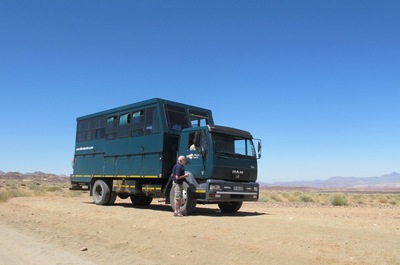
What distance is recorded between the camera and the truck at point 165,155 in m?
13.4

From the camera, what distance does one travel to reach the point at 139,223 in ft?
38.9

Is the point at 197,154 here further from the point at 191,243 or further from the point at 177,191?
the point at 191,243

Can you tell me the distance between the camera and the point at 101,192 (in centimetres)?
1866

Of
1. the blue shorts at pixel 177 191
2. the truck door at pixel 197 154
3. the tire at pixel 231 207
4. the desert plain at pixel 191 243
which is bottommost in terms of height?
the desert plain at pixel 191 243

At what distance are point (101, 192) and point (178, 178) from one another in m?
6.93

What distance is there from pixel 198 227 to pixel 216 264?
131 inches

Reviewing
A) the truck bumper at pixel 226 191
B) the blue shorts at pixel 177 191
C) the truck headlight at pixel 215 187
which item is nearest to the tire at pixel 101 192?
the blue shorts at pixel 177 191

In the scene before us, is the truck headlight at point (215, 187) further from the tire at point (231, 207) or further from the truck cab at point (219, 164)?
the tire at point (231, 207)

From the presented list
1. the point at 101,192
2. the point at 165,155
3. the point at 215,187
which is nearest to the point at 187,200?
the point at 215,187

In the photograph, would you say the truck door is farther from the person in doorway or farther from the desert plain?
the desert plain

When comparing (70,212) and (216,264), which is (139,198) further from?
(216,264)

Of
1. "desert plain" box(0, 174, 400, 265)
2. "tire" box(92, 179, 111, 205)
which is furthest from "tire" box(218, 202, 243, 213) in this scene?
"tire" box(92, 179, 111, 205)

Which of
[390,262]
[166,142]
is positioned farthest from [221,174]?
[390,262]

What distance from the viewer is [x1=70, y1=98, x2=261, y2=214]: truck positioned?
13414 millimetres
